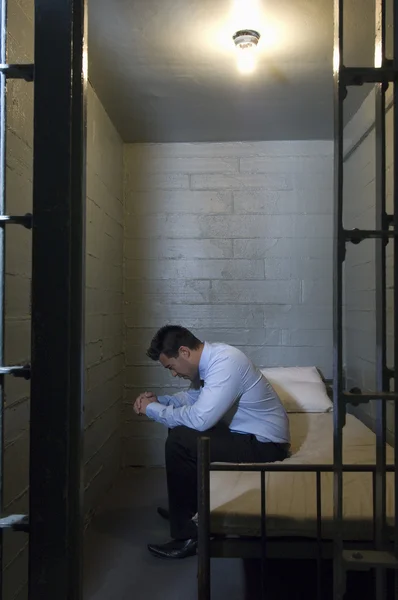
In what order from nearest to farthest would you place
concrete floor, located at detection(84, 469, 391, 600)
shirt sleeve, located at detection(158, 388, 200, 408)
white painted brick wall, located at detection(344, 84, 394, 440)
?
concrete floor, located at detection(84, 469, 391, 600), shirt sleeve, located at detection(158, 388, 200, 408), white painted brick wall, located at detection(344, 84, 394, 440)

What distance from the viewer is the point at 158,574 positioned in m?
2.67

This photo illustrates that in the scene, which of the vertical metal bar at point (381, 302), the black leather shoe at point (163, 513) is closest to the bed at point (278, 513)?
the vertical metal bar at point (381, 302)

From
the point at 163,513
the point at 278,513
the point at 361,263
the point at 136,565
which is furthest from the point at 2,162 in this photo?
the point at 361,263

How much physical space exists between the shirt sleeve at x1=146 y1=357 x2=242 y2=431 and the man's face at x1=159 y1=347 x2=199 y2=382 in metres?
0.19

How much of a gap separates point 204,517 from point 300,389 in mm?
2090

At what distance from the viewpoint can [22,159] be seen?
83.6 inches

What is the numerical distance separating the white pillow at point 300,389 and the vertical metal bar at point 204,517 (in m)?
1.90

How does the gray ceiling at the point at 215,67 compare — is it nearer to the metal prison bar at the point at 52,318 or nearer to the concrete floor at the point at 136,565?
the metal prison bar at the point at 52,318

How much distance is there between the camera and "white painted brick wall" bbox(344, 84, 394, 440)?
3582 millimetres

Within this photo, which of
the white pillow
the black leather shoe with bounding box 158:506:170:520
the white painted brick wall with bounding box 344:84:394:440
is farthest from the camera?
the white pillow

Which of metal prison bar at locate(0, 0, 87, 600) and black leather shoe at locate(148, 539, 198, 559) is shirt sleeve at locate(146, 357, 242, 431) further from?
metal prison bar at locate(0, 0, 87, 600)

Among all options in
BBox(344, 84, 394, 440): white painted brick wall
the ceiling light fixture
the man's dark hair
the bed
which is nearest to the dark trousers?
the bed

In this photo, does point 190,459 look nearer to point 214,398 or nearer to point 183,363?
point 214,398

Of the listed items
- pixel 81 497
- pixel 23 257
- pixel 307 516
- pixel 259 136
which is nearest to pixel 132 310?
pixel 259 136
